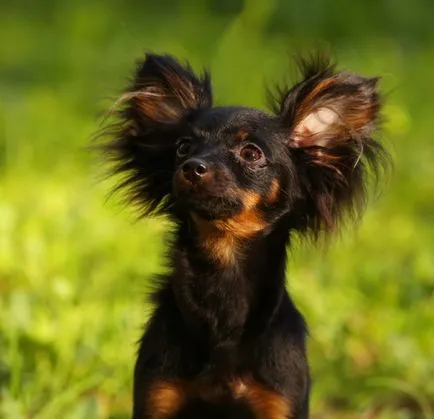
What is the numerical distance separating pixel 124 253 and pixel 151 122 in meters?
2.46

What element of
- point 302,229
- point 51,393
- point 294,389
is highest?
point 302,229

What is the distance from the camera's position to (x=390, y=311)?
6.41 m

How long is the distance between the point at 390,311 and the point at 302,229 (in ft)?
5.85

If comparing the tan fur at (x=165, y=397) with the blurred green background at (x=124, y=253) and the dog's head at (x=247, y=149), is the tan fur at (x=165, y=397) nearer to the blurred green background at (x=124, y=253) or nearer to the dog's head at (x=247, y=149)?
the dog's head at (x=247, y=149)

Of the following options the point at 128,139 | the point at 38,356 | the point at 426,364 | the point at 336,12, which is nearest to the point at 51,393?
the point at 38,356

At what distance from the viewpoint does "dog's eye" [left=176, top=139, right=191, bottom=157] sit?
4.57m

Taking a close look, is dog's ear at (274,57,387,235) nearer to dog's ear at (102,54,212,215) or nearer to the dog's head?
the dog's head

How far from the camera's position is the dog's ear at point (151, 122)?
15.8 ft

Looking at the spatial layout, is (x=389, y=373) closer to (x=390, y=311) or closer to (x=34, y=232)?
(x=390, y=311)

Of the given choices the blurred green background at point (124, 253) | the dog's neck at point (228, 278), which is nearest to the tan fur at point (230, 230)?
the dog's neck at point (228, 278)

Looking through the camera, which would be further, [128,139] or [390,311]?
[390,311]

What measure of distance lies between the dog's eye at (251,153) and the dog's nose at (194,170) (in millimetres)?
241

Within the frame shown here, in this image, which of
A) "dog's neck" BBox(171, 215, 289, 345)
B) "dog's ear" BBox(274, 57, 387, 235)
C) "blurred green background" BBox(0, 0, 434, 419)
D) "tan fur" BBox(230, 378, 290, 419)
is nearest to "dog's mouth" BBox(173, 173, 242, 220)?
"dog's neck" BBox(171, 215, 289, 345)

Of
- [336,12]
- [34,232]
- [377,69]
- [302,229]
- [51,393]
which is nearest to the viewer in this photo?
[302,229]
